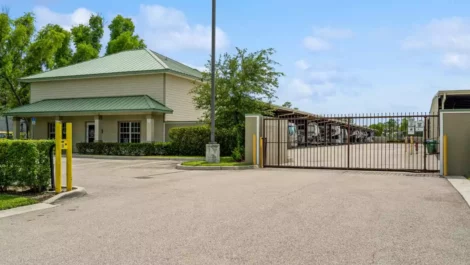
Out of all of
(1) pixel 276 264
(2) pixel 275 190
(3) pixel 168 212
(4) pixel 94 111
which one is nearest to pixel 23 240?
(3) pixel 168 212

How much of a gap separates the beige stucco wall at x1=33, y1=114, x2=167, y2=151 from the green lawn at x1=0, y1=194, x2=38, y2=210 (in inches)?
749

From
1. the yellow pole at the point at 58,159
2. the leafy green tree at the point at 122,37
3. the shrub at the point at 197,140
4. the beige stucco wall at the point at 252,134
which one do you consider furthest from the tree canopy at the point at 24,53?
the yellow pole at the point at 58,159

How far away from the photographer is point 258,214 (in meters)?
7.62

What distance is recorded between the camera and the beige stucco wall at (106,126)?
28.5 meters

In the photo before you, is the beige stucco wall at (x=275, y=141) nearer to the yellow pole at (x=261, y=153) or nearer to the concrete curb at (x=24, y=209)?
the yellow pole at (x=261, y=153)

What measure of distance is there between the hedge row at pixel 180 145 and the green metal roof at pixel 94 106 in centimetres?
233

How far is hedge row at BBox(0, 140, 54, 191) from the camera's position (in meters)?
9.87

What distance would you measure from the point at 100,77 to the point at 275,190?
2345 cm

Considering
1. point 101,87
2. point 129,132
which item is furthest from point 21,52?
point 129,132

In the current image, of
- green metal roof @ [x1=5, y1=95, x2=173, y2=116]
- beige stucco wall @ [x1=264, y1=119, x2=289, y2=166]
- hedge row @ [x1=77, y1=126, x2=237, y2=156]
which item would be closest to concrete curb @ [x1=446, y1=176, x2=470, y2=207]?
beige stucco wall @ [x1=264, y1=119, x2=289, y2=166]

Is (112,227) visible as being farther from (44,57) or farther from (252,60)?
(44,57)

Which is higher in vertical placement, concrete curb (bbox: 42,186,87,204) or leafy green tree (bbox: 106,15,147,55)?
leafy green tree (bbox: 106,15,147,55)

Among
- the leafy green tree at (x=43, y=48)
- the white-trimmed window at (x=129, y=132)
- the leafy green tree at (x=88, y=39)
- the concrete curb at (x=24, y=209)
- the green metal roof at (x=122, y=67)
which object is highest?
the leafy green tree at (x=88, y=39)

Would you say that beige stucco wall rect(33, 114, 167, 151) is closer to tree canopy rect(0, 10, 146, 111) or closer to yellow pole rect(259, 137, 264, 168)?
tree canopy rect(0, 10, 146, 111)
